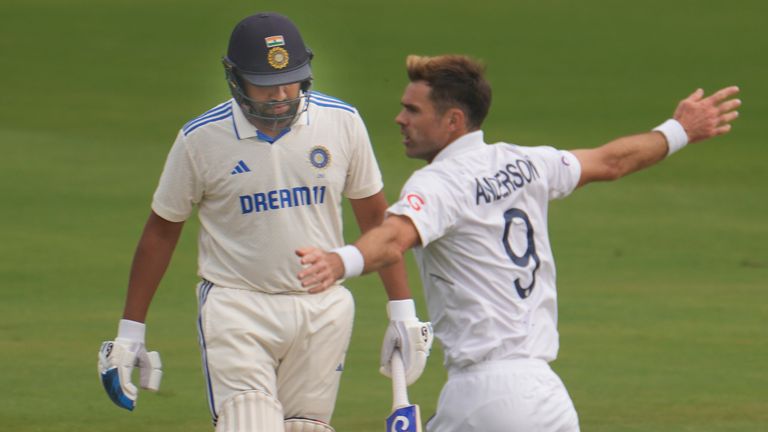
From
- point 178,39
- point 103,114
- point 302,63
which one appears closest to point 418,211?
point 302,63

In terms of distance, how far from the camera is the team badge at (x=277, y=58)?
6449mm

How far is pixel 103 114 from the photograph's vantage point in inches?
912

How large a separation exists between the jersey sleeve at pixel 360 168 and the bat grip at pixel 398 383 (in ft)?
2.53

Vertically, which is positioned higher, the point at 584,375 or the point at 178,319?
the point at 178,319

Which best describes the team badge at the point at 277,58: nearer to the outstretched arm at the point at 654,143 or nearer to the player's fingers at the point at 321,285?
the outstretched arm at the point at 654,143

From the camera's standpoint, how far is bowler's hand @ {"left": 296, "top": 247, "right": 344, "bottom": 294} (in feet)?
16.5

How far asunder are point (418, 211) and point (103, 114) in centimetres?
1836

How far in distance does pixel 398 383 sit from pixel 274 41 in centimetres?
159

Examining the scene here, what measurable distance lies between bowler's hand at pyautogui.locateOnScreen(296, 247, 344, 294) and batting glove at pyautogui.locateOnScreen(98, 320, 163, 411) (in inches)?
74.3

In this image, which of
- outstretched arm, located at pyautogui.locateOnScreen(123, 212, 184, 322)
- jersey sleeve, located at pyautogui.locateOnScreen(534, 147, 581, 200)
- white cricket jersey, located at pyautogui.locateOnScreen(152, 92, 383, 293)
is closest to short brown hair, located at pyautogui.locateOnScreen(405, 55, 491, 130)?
jersey sleeve, located at pyautogui.locateOnScreen(534, 147, 581, 200)

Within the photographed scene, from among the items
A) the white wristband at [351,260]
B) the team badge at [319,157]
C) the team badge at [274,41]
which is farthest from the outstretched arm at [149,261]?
the white wristband at [351,260]

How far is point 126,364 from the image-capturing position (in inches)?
265

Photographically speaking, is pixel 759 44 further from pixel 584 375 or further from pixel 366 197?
pixel 366 197

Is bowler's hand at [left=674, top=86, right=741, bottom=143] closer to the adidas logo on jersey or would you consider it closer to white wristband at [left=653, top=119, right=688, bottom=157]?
white wristband at [left=653, top=119, right=688, bottom=157]
